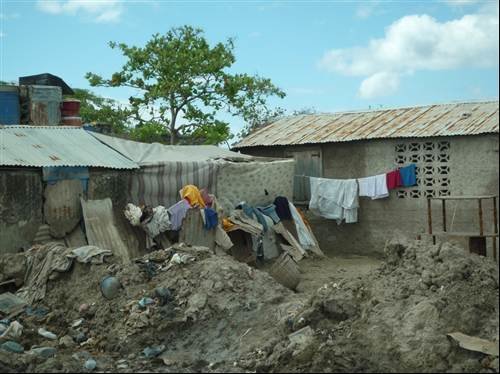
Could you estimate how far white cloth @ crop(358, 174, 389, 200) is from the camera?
46.8 ft

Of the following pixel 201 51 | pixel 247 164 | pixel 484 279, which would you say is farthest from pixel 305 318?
pixel 201 51

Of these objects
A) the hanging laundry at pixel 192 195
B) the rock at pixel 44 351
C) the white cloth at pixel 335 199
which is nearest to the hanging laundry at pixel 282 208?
the white cloth at pixel 335 199

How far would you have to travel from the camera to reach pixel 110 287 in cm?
893

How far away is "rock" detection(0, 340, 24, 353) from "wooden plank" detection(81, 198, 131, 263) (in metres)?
3.96

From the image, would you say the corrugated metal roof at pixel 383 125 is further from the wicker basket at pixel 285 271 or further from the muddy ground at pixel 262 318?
the muddy ground at pixel 262 318

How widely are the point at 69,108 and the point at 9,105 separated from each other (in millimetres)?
1302

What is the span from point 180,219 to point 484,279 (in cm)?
644

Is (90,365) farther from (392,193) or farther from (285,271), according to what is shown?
(392,193)

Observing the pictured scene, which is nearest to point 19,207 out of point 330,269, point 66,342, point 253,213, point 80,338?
point 80,338

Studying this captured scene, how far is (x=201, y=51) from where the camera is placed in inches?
754

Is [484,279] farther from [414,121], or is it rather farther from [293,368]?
[414,121]

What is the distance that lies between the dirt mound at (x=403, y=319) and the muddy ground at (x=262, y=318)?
0.01 meters

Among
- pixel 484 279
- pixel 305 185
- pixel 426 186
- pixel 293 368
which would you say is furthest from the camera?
pixel 305 185

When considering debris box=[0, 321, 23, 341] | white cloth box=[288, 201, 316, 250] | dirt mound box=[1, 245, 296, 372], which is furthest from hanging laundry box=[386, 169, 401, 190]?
debris box=[0, 321, 23, 341]
